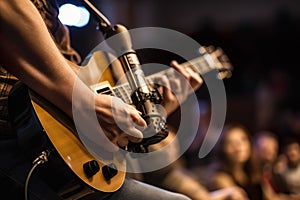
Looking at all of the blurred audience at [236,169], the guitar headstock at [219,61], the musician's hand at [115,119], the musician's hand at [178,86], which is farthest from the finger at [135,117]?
the blurred audience at [236,169]

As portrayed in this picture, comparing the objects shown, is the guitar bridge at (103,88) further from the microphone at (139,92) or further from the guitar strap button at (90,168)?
the guitar strap button at (90,168)

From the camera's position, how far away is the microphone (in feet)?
4.30

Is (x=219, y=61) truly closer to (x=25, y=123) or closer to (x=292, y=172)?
(x=25, y=123)

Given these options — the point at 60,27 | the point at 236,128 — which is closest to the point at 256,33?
the point at 236,128

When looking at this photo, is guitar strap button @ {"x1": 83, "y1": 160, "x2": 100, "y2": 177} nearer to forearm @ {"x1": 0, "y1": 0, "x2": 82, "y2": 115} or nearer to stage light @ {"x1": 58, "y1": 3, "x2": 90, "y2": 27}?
forearm @ {"x1": 0, "y1": 0, "x2": 82, "y2": 115}

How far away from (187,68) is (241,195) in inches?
42.2

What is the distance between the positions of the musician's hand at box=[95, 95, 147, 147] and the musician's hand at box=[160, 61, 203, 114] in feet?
1.67

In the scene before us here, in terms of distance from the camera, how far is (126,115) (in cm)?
115

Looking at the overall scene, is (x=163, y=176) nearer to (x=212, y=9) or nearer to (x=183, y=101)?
(x=183, y=101)

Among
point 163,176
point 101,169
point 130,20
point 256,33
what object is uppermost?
point 101,169

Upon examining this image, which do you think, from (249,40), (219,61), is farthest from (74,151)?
(249,40)

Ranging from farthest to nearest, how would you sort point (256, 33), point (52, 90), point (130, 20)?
point (256, 33) < point (130, 20) < point (52, 90)

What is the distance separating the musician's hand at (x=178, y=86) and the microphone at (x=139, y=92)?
27cm

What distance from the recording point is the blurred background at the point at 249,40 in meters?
5.63
